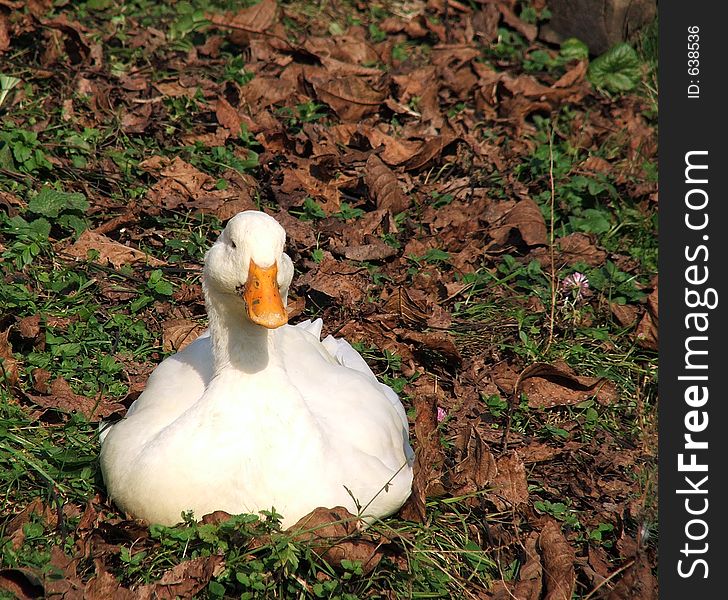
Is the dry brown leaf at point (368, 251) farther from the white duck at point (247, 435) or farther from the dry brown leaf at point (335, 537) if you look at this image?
the dry brown leaf at point (335, 537)

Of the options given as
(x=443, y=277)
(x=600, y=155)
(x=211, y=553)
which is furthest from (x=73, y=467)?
(x=600, y=155)

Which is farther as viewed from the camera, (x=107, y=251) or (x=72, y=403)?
(x=107, y=251)

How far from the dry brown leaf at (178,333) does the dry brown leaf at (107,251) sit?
1.75 ft

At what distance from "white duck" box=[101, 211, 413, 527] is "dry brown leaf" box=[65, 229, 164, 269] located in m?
1.47

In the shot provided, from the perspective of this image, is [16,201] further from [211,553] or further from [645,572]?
[645,572]

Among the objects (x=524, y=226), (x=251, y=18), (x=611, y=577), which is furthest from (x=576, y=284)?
(x=251, y=18)

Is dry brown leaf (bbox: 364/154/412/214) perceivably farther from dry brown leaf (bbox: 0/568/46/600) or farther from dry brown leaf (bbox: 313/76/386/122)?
dry brown leaf (bbox: 0/568/46/600)

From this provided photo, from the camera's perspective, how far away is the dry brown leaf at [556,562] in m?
3.65

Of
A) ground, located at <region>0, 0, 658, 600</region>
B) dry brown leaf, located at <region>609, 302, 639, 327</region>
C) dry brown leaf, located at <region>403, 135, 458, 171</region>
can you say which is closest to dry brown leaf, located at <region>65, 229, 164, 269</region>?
ground, located at <region>0, 0, 658, 600</region>

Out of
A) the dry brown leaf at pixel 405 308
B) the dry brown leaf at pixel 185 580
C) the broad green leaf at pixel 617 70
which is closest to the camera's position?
the dry brown leaf at pixel 185 580

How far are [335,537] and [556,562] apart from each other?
0.85 metres

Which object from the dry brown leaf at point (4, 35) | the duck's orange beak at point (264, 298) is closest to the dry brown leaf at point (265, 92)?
the dry brown leaf at point (4, 35)

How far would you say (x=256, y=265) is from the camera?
3.42 metres

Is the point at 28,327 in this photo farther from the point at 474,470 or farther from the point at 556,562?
the point at 556,562
